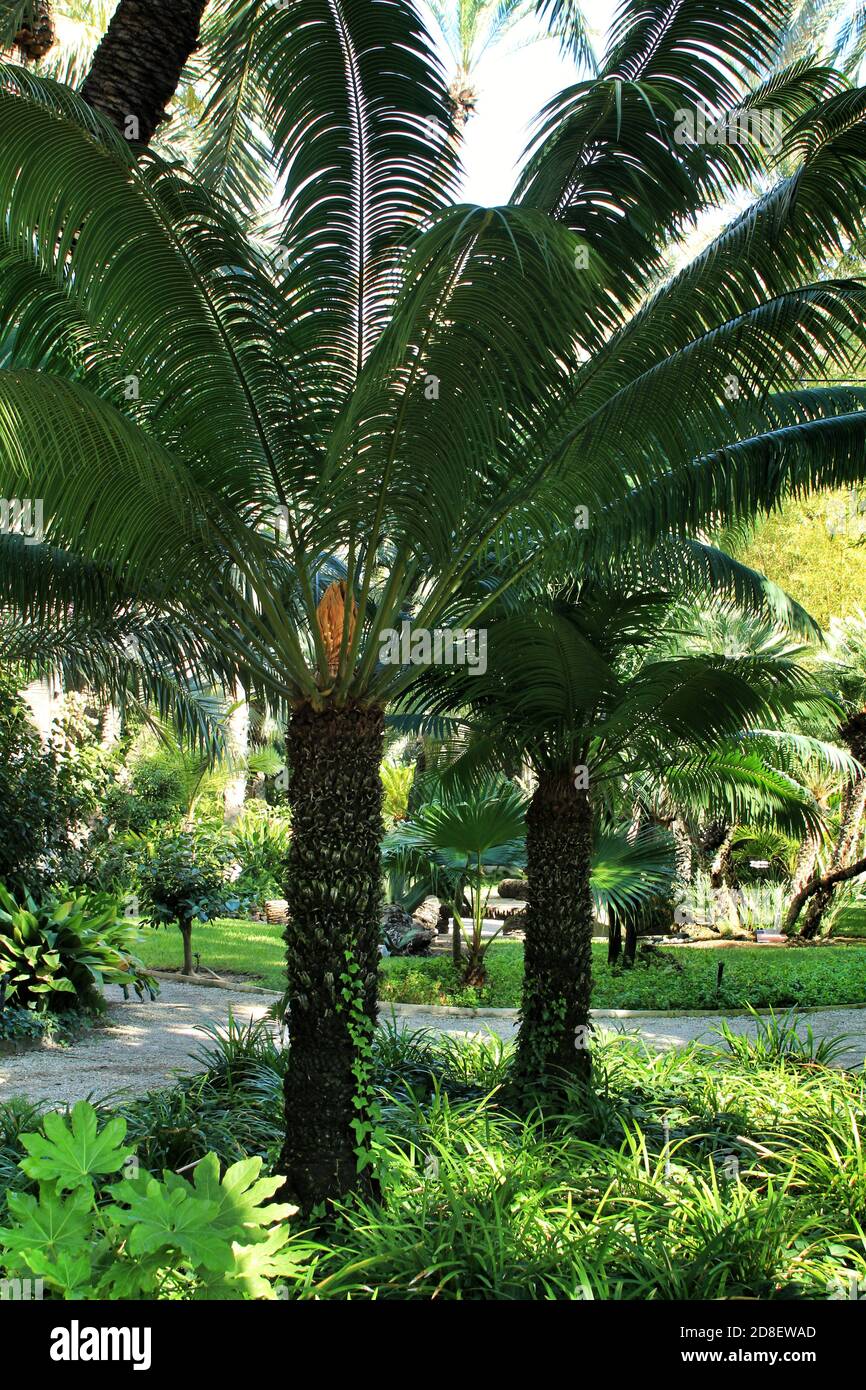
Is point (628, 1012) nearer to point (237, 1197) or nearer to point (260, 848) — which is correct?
point (237, 1197)

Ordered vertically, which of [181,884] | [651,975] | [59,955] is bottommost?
[651,975]

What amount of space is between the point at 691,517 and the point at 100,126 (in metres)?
3.66

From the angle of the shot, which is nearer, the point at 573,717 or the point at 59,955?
the point at 573,717

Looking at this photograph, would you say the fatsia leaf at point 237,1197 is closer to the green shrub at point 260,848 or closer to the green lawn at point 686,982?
the green lawn at point 686,982

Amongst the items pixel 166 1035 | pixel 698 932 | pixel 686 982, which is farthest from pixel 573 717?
pixel 698 932

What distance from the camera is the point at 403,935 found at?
18.8 metres

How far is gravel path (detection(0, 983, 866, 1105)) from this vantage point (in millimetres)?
7898

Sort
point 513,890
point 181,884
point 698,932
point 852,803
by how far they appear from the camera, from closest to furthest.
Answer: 1. point 181,884
2. point 852,803
3. point 698,932
4. point 513,890

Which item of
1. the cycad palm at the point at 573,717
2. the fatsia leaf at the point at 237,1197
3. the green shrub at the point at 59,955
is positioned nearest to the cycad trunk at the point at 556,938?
the cycad palm at the point at 573,717

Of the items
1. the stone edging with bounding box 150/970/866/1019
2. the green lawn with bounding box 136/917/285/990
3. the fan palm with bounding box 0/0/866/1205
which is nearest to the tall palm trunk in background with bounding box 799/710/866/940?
the stone edging with bounding box 150/970/866/1019

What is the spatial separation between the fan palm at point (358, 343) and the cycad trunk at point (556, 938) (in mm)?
2156

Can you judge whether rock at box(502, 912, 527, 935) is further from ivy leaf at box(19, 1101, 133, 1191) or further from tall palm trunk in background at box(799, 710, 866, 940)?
ivy leaf at box(19, 1101, 133, 1191)

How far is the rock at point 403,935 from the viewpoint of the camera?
18.5 meters

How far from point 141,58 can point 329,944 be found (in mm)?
5046
